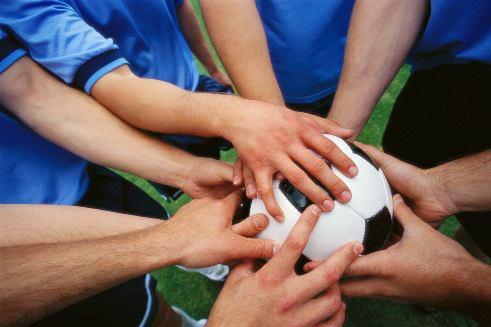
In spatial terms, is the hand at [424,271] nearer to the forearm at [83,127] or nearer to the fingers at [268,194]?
the fingers at [268,194]

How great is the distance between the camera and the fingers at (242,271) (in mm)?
938

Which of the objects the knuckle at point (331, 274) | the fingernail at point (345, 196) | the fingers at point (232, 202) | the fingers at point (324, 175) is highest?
the fingers at point (324, 175)

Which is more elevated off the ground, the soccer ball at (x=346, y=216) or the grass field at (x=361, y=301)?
the soccer ball at (x=346, y=216)

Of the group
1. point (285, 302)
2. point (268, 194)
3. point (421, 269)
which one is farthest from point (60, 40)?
point (421, 269)

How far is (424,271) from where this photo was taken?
0.90m

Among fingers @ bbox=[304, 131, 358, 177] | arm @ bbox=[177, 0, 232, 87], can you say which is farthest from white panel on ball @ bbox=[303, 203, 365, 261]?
arm @ bbox=[177, 0, 232, 87]

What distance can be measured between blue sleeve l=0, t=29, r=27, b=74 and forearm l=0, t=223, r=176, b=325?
0.54m

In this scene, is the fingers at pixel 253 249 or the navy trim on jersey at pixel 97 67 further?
the navy trim on jersey at pixel 97 67

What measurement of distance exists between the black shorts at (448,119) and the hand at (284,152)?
1.76ft

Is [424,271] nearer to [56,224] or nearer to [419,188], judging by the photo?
[419,188]

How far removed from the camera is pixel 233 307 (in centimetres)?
85

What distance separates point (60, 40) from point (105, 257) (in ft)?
2.21

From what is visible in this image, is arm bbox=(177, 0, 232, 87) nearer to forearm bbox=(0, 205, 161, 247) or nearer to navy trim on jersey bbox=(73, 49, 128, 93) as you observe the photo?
navy trim on jersey bbox=(73, 49, 128, 93)

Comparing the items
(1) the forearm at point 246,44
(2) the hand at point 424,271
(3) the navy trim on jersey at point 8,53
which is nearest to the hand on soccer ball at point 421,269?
(2) the hand at point 424,271
